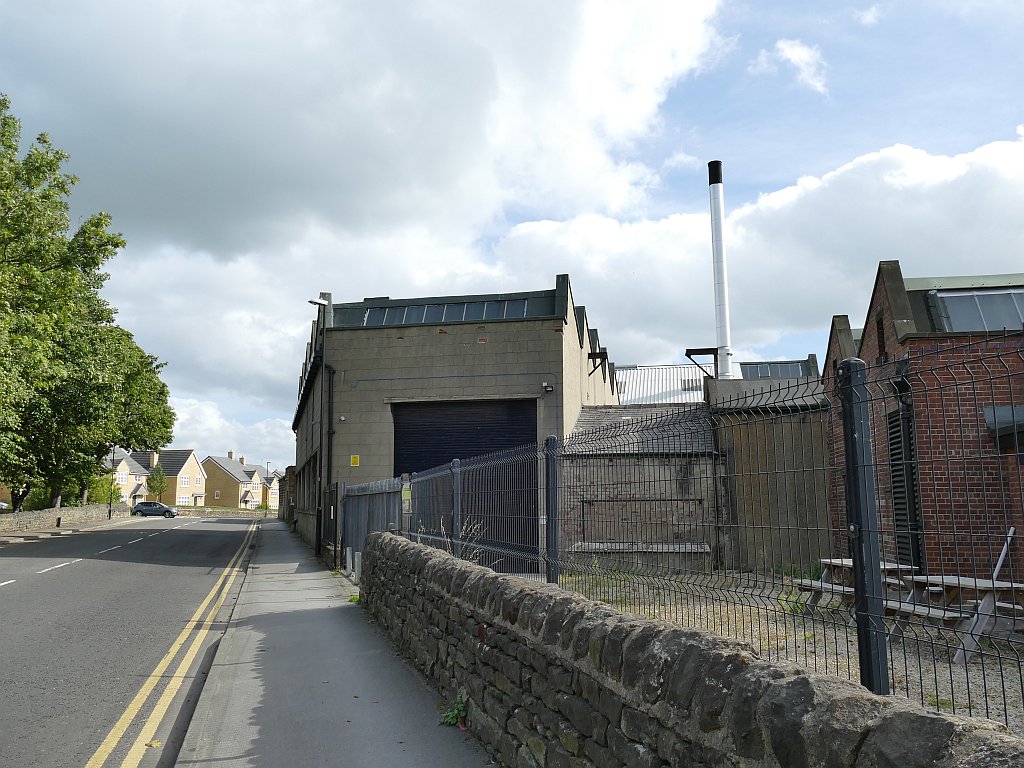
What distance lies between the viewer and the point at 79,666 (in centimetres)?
811

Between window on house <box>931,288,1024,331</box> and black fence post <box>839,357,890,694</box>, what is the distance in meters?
10.2

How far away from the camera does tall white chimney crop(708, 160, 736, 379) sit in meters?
34.7

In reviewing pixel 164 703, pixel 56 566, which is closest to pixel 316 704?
pixel 164 703

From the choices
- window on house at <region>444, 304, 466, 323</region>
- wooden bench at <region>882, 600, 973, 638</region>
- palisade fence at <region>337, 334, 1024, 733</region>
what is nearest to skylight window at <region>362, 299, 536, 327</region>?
window on house at <region>444, 304, 466, 323</region>

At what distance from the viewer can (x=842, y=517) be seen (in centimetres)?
368

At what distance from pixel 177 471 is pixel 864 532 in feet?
384

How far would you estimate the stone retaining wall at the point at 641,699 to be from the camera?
2191 millimetres

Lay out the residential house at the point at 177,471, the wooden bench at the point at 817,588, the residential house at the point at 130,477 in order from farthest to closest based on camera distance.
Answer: the residential house at the point at 177,471, the residential house at the point at 130,477, the wooden bench at the point at 817,588

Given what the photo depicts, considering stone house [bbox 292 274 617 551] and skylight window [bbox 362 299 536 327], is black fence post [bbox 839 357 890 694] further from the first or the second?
skylight window [bbox 362 299 536 327]

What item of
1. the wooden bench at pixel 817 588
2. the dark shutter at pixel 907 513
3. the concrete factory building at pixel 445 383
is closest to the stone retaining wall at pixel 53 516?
the concrete factory building at pixel 445 383

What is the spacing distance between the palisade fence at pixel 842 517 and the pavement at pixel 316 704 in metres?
1.65

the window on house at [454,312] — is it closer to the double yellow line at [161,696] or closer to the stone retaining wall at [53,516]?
the double yellow line at [161,696]

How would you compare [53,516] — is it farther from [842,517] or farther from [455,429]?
[842,517]

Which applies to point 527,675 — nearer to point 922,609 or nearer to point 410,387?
point 922,609
